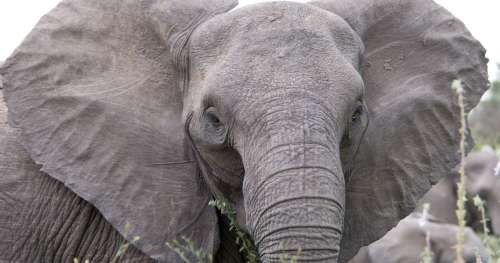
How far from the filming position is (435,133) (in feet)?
15.4

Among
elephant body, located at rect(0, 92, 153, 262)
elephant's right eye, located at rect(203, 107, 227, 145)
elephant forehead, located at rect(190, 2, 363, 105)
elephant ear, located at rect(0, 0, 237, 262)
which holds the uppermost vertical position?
elephant forehead, located at rect(190, 2, 363, 105)

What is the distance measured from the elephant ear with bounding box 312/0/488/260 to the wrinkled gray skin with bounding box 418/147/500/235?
4.72 metres

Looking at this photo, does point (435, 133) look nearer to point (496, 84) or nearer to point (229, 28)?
point (229, 28)

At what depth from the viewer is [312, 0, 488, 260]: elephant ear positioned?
4.50 m

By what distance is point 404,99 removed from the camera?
14.9 ft

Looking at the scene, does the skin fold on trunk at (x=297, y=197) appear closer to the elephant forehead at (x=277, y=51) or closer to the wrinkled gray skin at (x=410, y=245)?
the elephant forehead at (x=277, y=51)

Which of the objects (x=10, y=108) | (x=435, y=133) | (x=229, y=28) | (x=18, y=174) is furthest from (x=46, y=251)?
(x=435, y=133)

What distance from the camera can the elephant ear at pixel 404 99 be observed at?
4500mm

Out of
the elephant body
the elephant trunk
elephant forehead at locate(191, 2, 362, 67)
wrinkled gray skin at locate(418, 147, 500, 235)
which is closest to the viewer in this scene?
the elephant trunk

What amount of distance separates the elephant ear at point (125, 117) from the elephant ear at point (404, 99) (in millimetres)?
535

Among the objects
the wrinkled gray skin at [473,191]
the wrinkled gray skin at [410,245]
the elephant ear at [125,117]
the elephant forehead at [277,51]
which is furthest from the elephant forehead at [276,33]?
the wrinkled gray skin at [473,191]

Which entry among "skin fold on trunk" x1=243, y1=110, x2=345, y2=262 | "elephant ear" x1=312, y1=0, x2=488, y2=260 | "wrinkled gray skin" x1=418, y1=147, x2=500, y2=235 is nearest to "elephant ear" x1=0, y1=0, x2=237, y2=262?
"elephant ear" x1=312, y1=0, x2=488, y2=260

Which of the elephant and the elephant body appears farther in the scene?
the elephant body

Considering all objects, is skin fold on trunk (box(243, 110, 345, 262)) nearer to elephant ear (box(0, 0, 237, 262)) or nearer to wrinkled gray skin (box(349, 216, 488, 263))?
elephant ear (box(0, 0, 237, 262))
